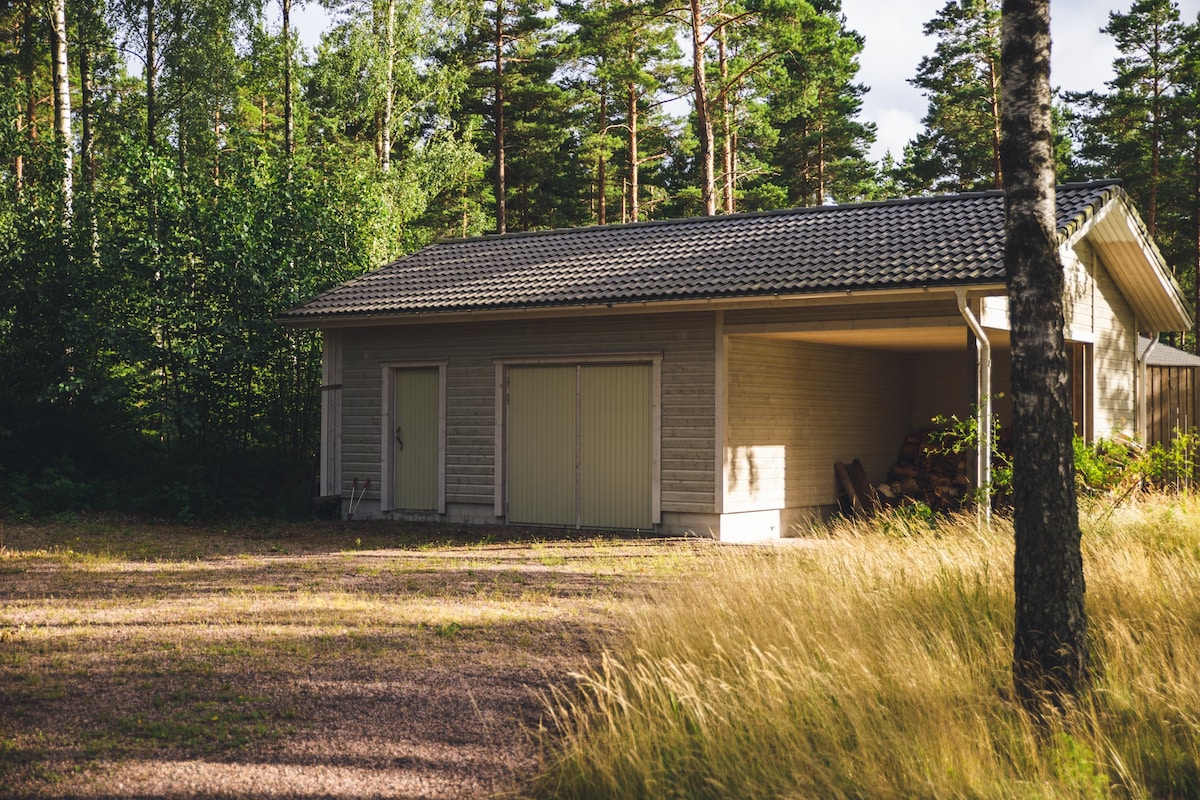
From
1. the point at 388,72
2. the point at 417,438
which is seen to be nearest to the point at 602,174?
the point at 388,72

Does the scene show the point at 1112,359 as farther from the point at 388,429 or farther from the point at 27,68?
the point at 27,68

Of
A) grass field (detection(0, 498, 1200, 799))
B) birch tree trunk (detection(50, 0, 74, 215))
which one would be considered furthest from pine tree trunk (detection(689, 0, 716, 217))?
grass field (detection(0, 498, 1200, 799))

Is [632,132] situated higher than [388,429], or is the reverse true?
[632,132]

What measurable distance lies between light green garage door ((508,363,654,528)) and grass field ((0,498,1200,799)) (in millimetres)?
4810

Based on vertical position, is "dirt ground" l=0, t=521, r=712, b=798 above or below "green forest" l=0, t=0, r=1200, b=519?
below

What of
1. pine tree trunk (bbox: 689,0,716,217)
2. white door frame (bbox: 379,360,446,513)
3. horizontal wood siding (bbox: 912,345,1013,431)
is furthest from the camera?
pine tree trunk (bbox: 689,0,716,217)

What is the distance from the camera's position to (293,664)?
6.62 meters

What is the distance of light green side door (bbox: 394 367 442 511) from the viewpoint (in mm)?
15641

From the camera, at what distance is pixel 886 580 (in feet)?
23.2

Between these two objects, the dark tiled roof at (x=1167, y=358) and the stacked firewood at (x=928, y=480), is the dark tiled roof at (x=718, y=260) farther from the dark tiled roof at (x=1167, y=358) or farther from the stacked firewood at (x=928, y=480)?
the dark tiled roof at (x=1167, y=358)

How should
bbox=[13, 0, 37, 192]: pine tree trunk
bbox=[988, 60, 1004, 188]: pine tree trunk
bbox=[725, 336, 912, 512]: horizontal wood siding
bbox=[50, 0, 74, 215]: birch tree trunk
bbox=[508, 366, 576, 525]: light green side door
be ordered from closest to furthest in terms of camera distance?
bbox=[725, 336, 912, 512]: horizontal wood siding
bbox=[508, 366, 576, 525]: light green side door
bbox=[50, 0, 74, 215]: birch tree trunk
bbox=[13, 0, 37, 192]: pine tree trunk
bbox=[988, 60, 1004, 188]: pine tree trunk

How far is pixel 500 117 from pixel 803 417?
1879 cm

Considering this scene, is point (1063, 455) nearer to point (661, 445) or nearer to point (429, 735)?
point (429, 735)

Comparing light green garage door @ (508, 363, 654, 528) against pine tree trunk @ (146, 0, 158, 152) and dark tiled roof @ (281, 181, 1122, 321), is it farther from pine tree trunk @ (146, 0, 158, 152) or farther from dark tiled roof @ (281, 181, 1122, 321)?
pine tree trunk @ (146, 0, 158, 152)
